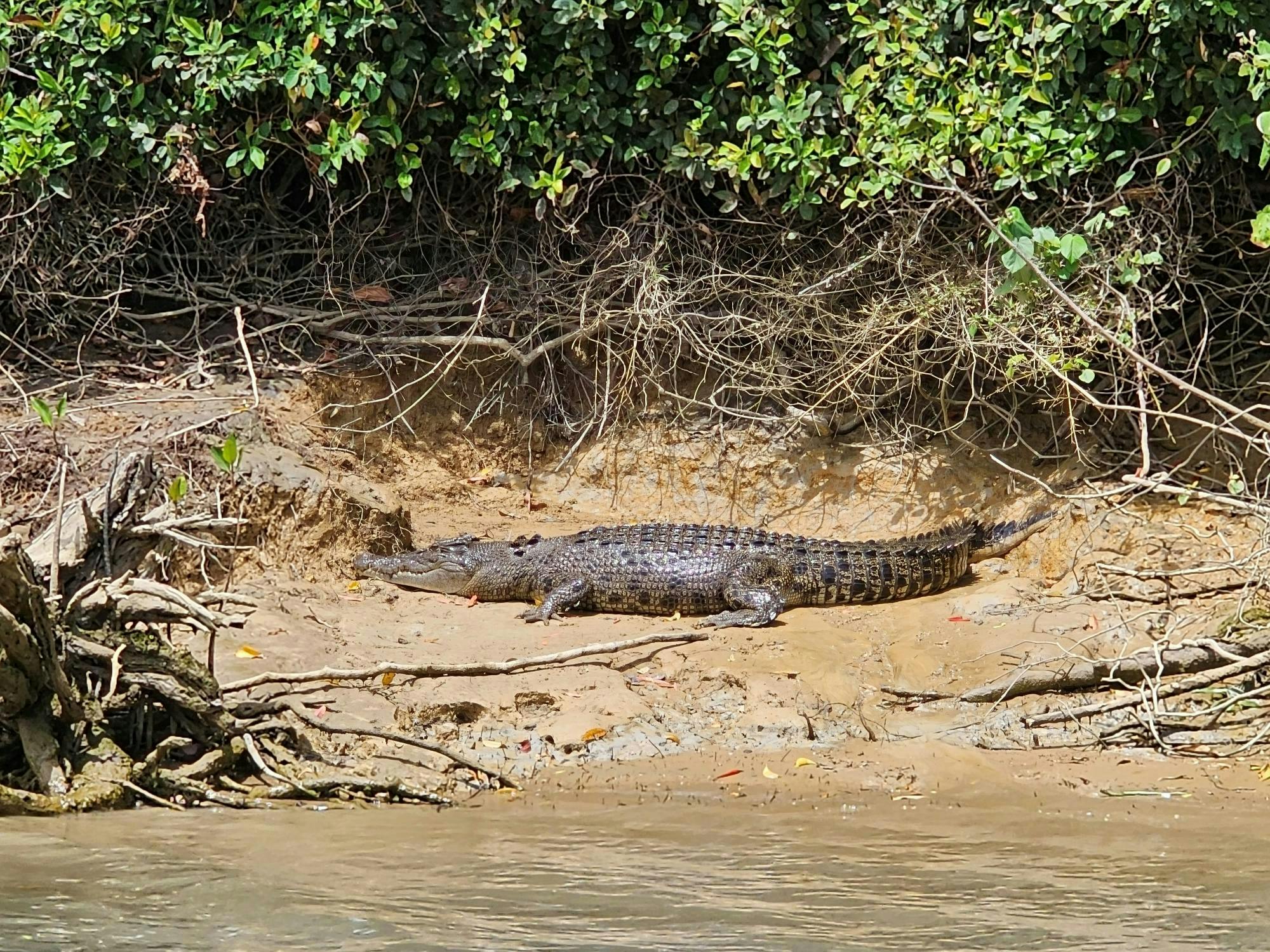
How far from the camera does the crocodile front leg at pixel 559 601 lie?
7.20 m

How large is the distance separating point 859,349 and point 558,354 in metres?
1.77

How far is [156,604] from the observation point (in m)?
5.00

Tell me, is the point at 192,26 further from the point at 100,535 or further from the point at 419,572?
the point at 100,535

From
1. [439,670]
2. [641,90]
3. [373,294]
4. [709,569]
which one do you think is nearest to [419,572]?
[709,569]

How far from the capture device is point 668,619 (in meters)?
7.36

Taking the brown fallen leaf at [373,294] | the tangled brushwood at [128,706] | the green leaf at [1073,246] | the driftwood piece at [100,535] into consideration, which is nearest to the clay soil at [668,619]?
the tangled brushwood at [128,706]

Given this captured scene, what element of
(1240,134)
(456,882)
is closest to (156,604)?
(456,882)

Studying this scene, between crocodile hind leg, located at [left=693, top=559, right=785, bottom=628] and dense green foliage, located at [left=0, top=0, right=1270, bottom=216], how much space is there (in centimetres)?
185

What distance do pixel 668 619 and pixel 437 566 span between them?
122 centimetres

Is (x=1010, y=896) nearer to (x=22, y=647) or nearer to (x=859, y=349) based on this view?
(x=22, y=647)

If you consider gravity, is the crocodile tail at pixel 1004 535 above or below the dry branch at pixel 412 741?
above

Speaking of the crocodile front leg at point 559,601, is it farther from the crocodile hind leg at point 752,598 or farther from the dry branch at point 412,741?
the dry branch at point 412,741

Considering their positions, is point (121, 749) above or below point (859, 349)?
below

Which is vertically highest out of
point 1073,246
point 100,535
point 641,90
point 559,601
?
point 641,90
